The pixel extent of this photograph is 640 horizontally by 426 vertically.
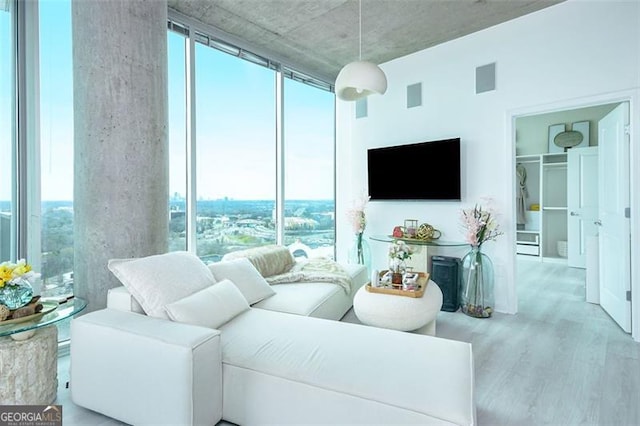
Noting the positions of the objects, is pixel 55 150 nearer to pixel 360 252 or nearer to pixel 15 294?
pixel 15 294

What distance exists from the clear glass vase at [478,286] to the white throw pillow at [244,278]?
6.94ft

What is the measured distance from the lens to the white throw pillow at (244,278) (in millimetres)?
2576

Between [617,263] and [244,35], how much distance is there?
450 cm

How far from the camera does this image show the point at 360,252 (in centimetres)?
470

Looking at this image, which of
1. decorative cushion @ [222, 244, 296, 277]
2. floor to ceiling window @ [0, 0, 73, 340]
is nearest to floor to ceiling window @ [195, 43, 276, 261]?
decorative cushion @ [222, 244, 296, 277]

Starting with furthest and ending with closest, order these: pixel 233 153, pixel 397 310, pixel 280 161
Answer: pixel 280 161
pixel 233 153
pixel 397 310

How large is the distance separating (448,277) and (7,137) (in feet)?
13.7

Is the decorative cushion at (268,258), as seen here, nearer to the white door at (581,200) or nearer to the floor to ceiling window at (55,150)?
the floor to ceiling window at (55,150)

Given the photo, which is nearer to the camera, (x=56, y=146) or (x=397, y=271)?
(x=56, y=146)

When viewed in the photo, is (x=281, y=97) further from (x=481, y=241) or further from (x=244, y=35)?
(x=481, y=241)

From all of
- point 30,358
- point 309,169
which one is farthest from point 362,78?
point 309,169

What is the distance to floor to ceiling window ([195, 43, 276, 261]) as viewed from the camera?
11.9 ft

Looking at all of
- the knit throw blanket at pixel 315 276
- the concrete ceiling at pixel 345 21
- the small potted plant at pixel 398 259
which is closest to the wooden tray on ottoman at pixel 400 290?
the small potted plant at pixel 398 259

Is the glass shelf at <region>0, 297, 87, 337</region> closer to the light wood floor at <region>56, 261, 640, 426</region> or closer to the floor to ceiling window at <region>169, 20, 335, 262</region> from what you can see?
the light wood floor at <region>56, 261, 640, 426</region>
